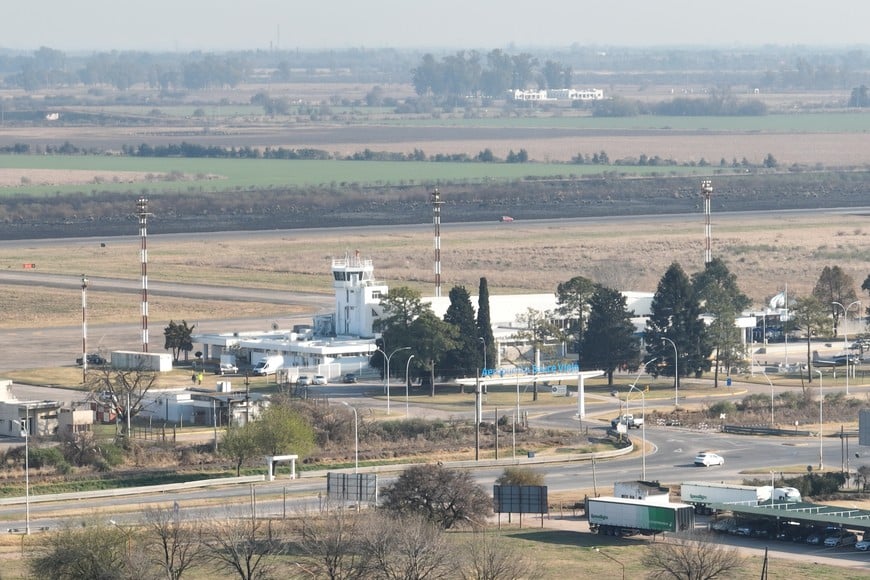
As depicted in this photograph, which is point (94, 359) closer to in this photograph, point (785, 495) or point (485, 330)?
point (485, 330)

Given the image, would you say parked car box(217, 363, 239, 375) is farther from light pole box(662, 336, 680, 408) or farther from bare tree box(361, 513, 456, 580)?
bare tree box(361, 513, 456, 580)

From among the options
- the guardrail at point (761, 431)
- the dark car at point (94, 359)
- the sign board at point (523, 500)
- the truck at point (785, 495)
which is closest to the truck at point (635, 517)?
the sign board at point (523, 500)

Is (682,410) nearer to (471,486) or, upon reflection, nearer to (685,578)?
(471,486)

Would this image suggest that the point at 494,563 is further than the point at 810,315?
No

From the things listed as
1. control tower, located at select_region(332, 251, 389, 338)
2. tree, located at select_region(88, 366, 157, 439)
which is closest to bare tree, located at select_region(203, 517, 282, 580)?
tree, located at select_region(88, 366, 157, 439)

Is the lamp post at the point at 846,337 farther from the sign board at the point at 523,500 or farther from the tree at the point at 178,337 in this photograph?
the sign board at the point at 523,500

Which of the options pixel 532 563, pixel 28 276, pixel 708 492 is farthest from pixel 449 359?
pixel 28 276

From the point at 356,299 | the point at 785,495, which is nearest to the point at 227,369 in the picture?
the point at 356,299
